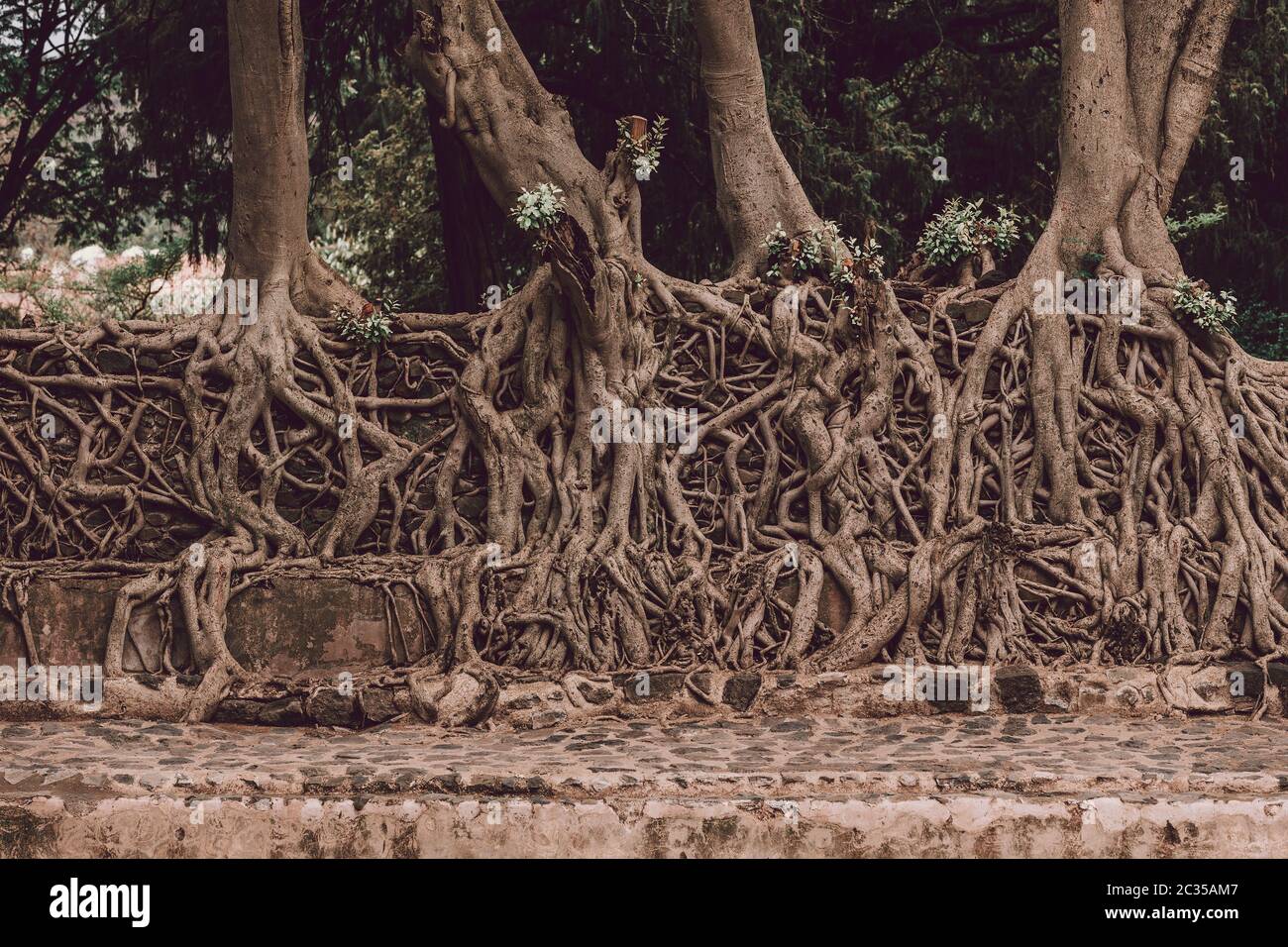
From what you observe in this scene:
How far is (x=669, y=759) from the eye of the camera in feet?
22.0

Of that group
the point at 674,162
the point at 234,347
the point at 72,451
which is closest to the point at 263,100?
the point at 234,347

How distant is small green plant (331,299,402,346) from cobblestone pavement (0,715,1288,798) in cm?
236

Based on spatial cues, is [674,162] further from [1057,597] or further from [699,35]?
[1057,597]

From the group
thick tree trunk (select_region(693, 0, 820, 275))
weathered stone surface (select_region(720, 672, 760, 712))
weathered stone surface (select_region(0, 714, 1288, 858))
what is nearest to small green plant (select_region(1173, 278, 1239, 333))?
thick tree trunk (select_region(693, 0, 820, 275))

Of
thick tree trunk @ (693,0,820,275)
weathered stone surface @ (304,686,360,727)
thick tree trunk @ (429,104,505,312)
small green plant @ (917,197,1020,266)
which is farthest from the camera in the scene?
thick tree trunk @ (429,104,505,312)

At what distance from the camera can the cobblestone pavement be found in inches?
243

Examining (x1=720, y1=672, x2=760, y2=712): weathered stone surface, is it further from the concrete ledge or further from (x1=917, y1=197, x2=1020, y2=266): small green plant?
(x1=917, y1=197, x2=1020, y2=266): small green plant

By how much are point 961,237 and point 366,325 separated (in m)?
3.50

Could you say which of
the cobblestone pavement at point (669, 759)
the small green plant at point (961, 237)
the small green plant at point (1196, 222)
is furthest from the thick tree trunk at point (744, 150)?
the small green plant at point (1196, 222)

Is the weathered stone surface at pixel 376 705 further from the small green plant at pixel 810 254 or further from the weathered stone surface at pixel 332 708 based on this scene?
the small green plant at pixel 810 254

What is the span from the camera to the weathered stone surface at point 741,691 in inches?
309

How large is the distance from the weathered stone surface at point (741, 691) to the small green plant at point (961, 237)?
3048 mm

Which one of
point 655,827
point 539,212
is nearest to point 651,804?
point 655,827

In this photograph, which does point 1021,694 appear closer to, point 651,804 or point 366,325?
point 651,804
